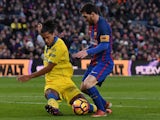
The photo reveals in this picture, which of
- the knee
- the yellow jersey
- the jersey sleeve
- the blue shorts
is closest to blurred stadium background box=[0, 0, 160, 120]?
the yellow jersey

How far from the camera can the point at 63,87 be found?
13.5 meters

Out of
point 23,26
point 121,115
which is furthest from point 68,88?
point 23,26

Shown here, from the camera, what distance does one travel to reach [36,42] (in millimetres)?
34906

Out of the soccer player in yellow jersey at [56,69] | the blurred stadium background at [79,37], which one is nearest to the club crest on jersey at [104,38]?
the soccer player in yellow jersey at [56,69]

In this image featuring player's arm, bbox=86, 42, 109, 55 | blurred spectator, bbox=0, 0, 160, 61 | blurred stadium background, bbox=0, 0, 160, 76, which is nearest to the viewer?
player's arm, bbox=86, 42, 109, 55

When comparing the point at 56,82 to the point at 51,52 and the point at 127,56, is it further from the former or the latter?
the point at 127,56

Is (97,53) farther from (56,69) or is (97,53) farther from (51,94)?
(51,94)

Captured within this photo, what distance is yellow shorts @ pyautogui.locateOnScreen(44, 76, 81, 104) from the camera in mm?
13531

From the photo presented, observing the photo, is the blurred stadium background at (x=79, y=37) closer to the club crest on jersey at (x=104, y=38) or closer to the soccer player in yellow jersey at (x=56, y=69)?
the soccer player in yellow jersey at (x=56, y=69)

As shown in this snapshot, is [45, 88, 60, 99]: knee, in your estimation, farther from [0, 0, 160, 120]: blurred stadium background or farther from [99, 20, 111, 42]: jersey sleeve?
[0, 0, 160, 120]: blurred stadium background

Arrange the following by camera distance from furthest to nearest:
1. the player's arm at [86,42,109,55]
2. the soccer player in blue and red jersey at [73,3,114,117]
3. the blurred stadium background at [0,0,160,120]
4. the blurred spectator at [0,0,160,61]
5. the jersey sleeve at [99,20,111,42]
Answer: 1. the blurred spectator at [0,0,160,61]
2. the blurred stadium background at [0,0,160,120]
3. the jersey sleeve at [99,20,111,42]
4. the soccer player in blue and red jersey at [73,3,114,117]
5. the player's arm at [86,42,109,55]

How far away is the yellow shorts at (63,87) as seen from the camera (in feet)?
44.4

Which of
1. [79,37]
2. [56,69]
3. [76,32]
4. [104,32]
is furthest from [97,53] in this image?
[76,32]

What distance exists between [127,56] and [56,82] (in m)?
23.6
